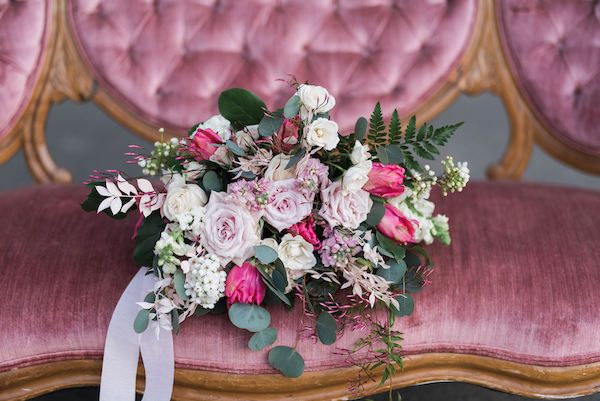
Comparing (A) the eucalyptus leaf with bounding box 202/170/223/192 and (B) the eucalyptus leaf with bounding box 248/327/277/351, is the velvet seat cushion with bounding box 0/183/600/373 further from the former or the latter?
(A) the eucalyptus leaf with bounding box 202/170/223/192

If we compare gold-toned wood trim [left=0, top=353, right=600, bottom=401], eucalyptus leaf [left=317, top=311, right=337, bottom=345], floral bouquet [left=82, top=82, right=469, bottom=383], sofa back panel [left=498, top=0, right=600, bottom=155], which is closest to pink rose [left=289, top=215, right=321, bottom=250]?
floral bouquet [left=82, top=82, right=469, bottom=383]

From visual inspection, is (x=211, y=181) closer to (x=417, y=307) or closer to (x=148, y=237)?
(x=148, y=237)

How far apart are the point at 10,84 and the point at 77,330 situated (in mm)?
715

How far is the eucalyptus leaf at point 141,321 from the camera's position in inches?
36.7

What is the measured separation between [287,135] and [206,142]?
0.39 ft

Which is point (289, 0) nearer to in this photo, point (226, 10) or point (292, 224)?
point (226, 10)

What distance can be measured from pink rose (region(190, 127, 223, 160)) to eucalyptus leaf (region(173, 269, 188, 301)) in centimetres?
18

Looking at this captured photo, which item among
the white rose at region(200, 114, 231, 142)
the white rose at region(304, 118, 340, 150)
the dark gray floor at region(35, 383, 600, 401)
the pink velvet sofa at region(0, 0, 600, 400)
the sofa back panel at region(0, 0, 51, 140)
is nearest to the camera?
the white rose at region(304, 118, 340, 150)

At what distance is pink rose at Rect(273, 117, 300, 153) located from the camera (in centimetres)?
95

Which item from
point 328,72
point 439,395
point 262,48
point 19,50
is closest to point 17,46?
point 19,50

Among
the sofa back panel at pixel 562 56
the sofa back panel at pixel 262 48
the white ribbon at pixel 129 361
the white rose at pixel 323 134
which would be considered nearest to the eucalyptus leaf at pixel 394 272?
the white rose at pixel 323 134

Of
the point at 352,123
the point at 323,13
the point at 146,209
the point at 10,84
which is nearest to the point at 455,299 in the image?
the point at 146,209

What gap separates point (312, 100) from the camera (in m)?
0.90

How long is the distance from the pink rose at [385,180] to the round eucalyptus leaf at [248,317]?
24 cm
